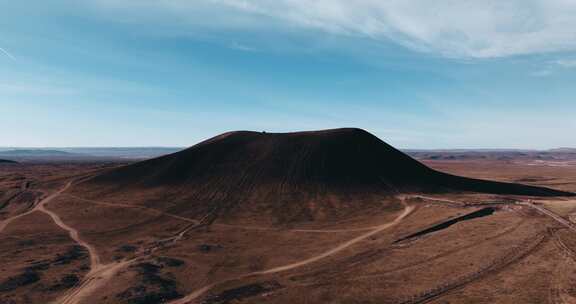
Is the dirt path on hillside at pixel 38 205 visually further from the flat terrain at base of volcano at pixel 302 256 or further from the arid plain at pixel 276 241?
the flat terrain at base of volcano at pixel 302 256

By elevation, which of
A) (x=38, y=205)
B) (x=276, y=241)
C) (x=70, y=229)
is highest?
(x=38, y=205)

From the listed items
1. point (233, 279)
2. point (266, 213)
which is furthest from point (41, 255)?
point (266, 213)

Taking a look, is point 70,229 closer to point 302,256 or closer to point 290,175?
point 302,256

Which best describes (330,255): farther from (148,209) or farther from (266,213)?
(148,209)

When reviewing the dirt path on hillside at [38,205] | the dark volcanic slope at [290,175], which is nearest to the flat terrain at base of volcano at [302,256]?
the dirt path on hillside at [38,205]

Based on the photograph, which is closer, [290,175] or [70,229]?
[70,229]

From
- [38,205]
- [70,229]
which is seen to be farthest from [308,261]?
[38,205]
